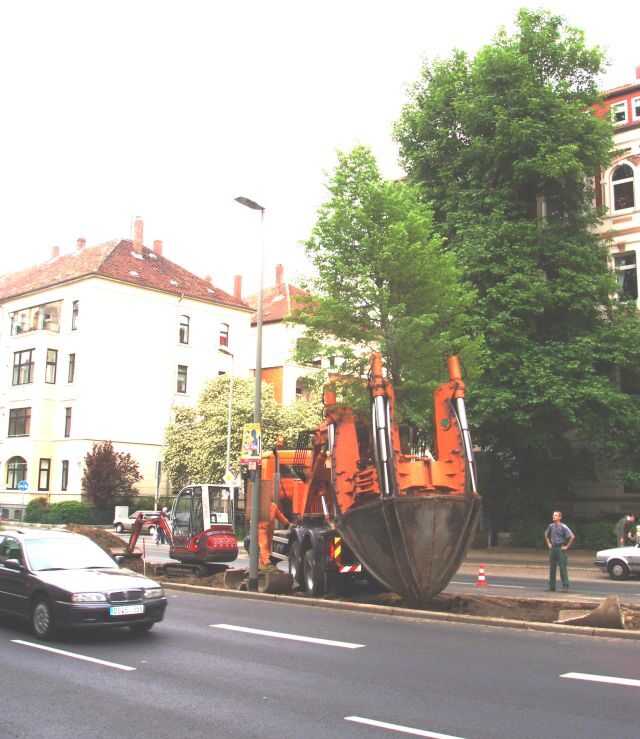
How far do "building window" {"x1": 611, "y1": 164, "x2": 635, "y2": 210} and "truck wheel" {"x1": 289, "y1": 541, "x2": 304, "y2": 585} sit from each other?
963 inches

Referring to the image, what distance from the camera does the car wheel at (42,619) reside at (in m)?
10.7

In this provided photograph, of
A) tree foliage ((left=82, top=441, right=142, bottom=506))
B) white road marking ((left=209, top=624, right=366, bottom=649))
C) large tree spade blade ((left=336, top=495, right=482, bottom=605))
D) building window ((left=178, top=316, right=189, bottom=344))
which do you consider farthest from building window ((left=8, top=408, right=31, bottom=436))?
large tree spade blade ((left=336, top=495, right=482, bottom=605))

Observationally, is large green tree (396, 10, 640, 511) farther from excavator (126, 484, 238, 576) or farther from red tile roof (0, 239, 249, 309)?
red tile roof (0, 239, 249, 309)

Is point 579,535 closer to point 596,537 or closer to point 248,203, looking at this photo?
point 596,537

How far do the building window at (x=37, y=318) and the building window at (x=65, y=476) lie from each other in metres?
9.35

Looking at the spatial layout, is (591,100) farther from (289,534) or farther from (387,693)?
(387,693)

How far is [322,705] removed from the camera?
24.7ft

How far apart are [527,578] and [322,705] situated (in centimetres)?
1698

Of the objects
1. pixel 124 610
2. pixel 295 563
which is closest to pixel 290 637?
pixel 124 610

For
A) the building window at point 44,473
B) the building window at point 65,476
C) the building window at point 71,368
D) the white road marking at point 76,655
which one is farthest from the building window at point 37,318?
the white road marking at point 76,655

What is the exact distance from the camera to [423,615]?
13422 millimetres

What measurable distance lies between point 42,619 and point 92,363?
4585cm

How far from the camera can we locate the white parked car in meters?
21.7

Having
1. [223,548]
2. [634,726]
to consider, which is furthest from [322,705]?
[223,548]
